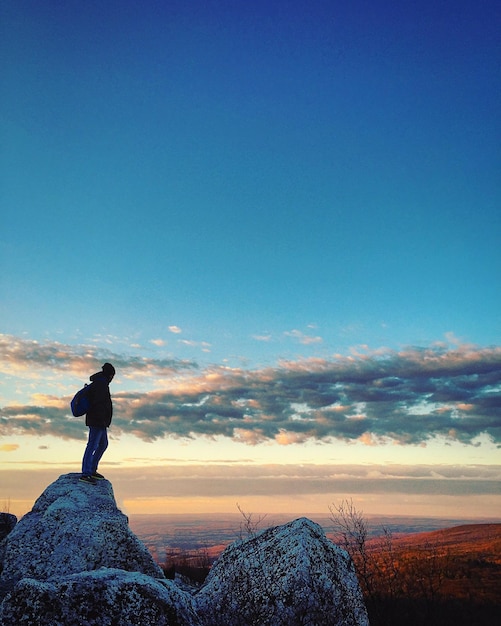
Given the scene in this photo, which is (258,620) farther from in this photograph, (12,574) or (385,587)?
(385,587)

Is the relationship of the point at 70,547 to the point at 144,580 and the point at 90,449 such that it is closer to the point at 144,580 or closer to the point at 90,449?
the point at 144,580

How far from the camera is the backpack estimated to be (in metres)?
15.5

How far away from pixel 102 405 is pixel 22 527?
4474 mm

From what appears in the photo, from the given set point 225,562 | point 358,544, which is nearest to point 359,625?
point 225,562

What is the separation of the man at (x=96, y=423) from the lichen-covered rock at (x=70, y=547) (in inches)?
130

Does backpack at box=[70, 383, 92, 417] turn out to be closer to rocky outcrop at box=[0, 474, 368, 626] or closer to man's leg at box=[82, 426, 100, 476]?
man's leg at box=[82, 426, 100, 476]

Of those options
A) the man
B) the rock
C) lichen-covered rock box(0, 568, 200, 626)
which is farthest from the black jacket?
lichen-covered rock box(0, 568, 200, 626)

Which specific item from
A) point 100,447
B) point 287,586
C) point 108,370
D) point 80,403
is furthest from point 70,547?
point 108,370

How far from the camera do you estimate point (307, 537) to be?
831 cm

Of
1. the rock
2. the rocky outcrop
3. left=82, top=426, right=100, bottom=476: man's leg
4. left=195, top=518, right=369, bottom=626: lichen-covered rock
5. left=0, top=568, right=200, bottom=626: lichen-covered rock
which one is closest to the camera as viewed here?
left=0, top=568, right=200, bottom=626: lichen-covered rock

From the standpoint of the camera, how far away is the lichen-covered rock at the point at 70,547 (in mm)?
10273

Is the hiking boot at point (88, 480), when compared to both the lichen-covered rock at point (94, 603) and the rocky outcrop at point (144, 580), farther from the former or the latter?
the lichen-covered rock at point (94, 603)

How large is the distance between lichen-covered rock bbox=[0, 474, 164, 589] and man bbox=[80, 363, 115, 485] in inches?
130

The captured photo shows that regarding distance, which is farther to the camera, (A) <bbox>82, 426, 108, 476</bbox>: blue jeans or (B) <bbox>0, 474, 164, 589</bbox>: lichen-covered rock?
(A) <bbox>82, 426, 108, 476</bbox>: blue jeans
